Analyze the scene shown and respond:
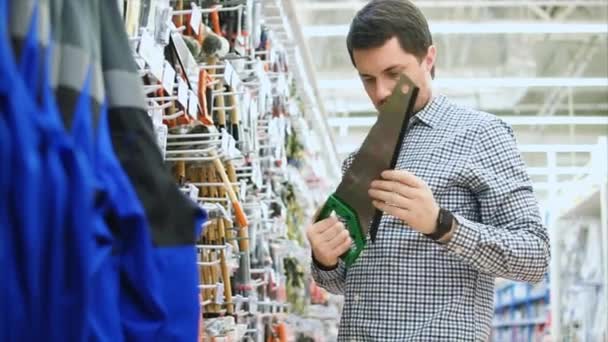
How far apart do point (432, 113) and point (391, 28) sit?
9.2 inches

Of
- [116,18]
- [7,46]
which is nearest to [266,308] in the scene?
[116,18]

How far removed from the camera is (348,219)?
70.0 inches

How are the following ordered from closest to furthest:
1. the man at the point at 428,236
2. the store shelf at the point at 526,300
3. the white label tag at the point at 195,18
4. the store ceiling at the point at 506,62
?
the man at the point at 428,236 < the white label tag at the point at 195,18 < the store ceiling at the point at 506,62 < the store shelf at the point at 526,300

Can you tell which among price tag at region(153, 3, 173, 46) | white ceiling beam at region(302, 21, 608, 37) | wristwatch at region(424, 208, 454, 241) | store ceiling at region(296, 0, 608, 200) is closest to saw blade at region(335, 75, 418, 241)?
wristwatch at region(424, 208, 454, 241)

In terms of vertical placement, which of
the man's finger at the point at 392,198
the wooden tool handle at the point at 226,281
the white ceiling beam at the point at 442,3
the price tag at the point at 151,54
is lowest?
the wooden tool handle at the point at 226,281

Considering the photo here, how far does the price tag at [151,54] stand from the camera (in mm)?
1711

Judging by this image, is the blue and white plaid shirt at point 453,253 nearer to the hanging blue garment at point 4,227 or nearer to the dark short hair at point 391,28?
the dark short hair at point 391,28

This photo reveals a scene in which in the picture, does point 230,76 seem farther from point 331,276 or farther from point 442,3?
point 442,3

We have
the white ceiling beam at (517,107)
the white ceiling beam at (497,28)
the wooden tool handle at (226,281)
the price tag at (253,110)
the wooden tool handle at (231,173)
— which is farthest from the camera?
the white ceiling beam at (517,107)

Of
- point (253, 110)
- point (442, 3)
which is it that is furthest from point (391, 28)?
point (442, 3)

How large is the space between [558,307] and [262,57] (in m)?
4.11

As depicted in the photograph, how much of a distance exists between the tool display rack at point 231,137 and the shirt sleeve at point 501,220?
66 centimetres

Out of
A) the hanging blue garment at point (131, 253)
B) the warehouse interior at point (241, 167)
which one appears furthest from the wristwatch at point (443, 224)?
the hanging blue garment at point (131, 253)

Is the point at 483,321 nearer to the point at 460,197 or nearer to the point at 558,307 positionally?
the point at 460,197
